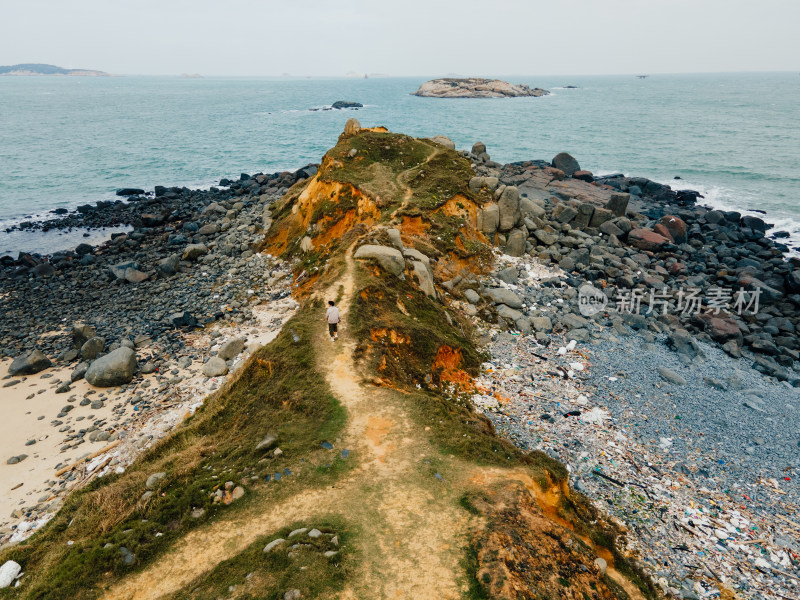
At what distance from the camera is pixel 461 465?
1124 centimetres

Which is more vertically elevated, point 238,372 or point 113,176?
point 113,176

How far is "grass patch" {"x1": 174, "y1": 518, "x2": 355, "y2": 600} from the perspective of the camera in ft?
26.1

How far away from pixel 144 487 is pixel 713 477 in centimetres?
1777

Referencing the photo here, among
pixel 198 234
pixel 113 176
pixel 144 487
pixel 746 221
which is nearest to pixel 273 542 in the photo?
pixel 144 487

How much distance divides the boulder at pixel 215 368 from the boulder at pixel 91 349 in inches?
263

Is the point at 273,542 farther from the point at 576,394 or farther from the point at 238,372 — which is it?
the point at 576,394

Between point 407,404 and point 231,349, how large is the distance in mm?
11021

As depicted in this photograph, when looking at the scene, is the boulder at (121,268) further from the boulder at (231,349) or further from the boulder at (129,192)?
the boulder at (129,192)

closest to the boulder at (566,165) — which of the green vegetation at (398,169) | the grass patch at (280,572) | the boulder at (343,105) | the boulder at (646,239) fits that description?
the boulder at (646,239)

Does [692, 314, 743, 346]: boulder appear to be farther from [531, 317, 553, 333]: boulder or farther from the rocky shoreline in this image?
the rocky shoreline

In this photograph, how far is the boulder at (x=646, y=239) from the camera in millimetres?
33469

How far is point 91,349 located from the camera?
21.5 metres

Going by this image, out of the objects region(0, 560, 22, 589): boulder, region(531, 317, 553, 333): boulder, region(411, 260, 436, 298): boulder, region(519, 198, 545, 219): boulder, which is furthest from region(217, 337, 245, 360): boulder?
region(519, 198, 545, 219): boulder

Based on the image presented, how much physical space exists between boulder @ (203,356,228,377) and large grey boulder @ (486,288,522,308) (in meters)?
14.6
